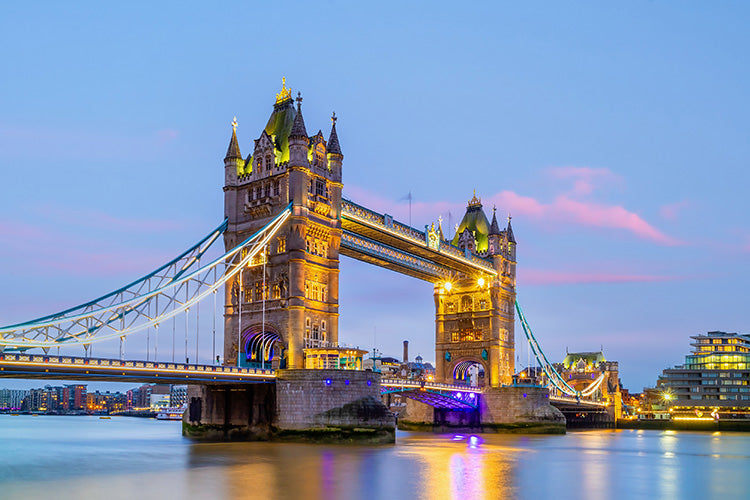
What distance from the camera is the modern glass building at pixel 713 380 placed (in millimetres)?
130875

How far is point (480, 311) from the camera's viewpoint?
91062 mm

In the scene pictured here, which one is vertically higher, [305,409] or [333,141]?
[333,141]

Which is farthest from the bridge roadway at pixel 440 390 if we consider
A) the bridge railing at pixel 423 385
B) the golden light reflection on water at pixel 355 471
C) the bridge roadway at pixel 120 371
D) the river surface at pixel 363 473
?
the golden light reflection on water at pixel 355 471

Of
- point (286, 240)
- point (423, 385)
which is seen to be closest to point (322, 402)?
point (286, 240)

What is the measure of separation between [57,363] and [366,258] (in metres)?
35.9

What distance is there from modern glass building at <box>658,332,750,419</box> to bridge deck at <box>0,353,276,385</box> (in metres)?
102

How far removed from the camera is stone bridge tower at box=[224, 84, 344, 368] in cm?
5797

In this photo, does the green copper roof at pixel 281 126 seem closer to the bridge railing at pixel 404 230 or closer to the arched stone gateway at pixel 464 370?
the bridge railing at pixel 404 230

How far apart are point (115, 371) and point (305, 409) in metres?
13.8

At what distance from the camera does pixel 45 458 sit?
5044 centimetres

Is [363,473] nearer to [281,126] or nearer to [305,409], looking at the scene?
[305,409]

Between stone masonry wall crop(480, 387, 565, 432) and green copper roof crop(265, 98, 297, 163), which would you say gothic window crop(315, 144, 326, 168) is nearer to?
green copper roof crop(265, 98, 297, 163)

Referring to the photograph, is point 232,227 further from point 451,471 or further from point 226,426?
point 451,471

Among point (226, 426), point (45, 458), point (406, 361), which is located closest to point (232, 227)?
point (226, 426)
